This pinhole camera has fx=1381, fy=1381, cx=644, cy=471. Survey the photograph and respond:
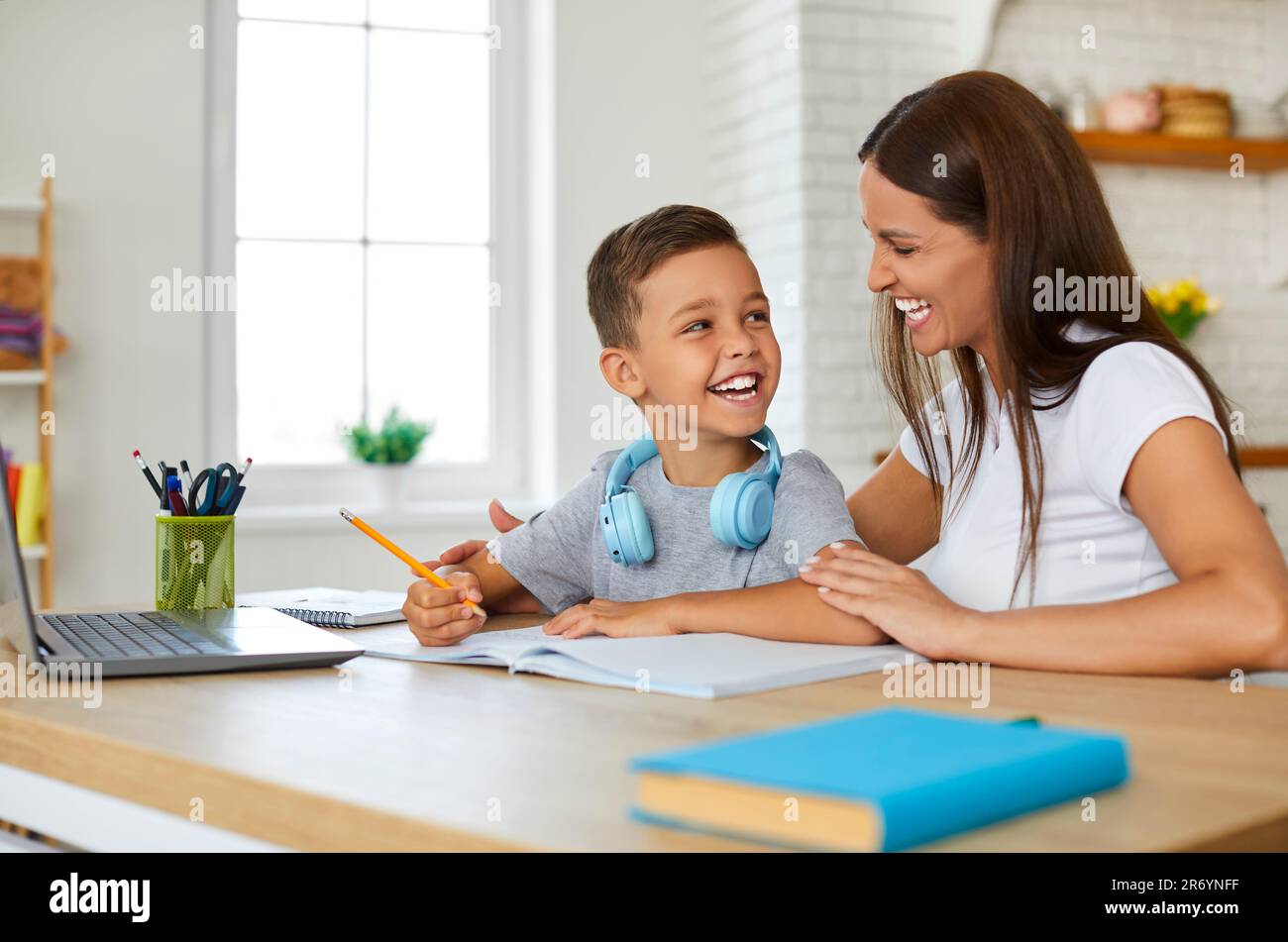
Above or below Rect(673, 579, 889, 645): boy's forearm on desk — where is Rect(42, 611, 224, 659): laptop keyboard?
below

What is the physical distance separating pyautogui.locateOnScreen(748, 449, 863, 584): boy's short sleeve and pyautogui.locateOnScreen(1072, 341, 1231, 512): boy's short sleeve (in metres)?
0.23

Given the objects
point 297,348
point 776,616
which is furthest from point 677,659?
point 297,348

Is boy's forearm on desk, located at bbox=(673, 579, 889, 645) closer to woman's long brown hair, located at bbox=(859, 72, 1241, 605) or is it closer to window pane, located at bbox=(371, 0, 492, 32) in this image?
woman's long brown hair, located at bbox=(859, 72, 1241, 605)

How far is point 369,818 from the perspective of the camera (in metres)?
0.66

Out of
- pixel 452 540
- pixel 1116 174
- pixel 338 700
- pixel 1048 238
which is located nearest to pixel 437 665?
pixel 338 700

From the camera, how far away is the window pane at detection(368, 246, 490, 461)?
13.1ft

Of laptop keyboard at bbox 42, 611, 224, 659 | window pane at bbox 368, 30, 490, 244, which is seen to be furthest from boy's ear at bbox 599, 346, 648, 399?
window pane at bbox 368, 30, 490, 244

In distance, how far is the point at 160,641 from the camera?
3.92ft

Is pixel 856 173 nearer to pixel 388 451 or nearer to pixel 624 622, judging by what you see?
pixel 388 451

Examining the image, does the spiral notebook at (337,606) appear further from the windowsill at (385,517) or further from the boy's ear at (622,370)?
the windowsill at (385,517)

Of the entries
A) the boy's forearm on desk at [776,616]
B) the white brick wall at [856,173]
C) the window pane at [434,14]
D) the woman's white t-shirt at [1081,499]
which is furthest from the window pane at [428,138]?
the boy's forearm on desk at [776,616]

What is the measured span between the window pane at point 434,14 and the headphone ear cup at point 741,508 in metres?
3.09

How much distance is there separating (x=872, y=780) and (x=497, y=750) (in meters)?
0.28

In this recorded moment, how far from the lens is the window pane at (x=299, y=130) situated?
12.7 ft
